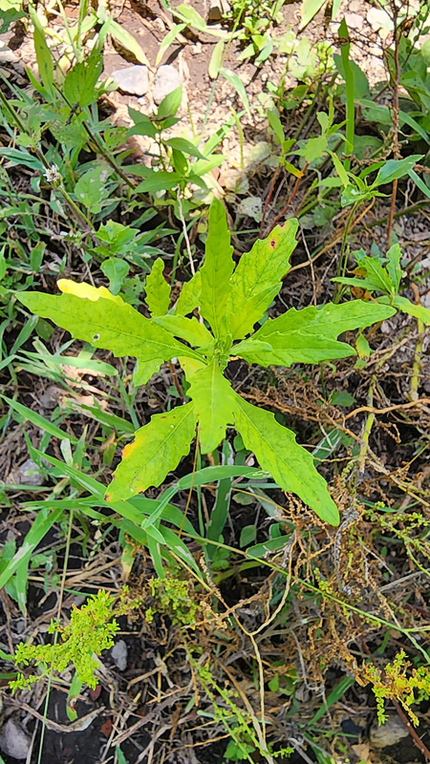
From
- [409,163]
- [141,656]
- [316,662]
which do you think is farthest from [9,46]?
[316,662]

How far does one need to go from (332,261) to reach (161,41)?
1088 mm

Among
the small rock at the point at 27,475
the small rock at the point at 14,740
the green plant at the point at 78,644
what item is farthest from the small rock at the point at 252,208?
the small rock at the point at 14,740

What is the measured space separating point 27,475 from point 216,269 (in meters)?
1.09

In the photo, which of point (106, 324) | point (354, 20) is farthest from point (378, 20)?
point (106, 324)

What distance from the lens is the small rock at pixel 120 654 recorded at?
5.62 feet

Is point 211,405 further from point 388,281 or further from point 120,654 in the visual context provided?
point 120,654

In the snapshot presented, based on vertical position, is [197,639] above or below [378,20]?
below

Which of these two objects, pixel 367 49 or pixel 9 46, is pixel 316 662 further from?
pixel 9 46

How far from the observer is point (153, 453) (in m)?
1.07

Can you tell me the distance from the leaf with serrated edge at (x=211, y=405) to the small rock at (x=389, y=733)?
129cm

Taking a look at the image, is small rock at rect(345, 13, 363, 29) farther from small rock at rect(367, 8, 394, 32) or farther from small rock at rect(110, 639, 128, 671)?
small rock at rect(110, 639, 128, 671)

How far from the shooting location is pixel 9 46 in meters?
2.06

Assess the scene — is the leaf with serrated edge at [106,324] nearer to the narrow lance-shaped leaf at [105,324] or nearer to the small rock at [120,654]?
the narrow lance-shaped leaf at [105,324]

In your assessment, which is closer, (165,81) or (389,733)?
(389,733)
